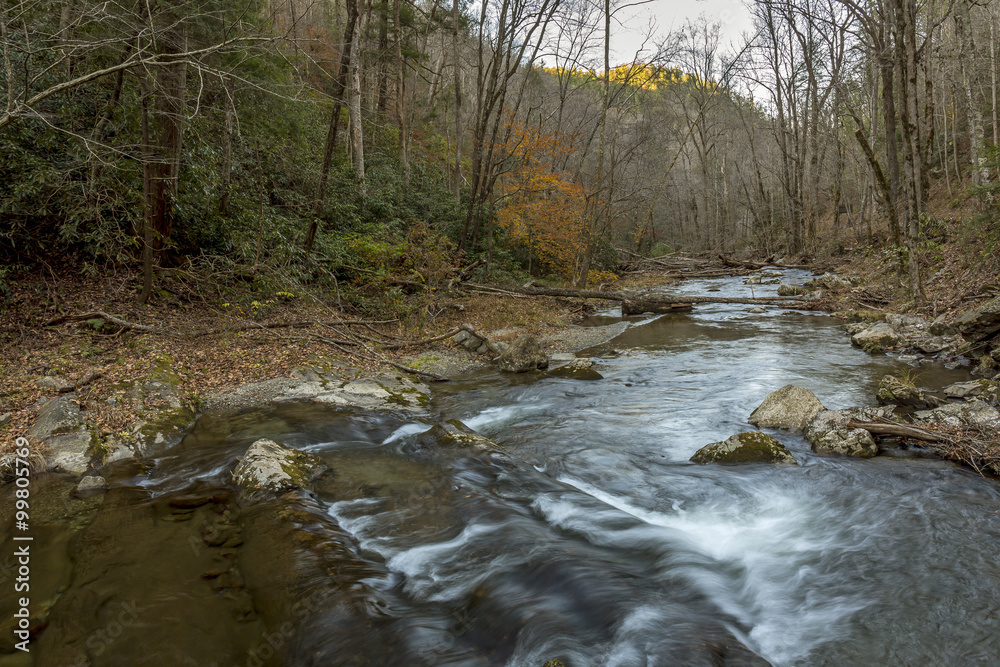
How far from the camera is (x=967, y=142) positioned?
23469 mm

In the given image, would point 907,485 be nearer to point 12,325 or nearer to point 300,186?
point 12,325

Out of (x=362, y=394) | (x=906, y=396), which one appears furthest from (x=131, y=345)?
(x=906, y=396)

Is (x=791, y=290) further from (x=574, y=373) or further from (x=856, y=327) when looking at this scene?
(x=574, y=373)

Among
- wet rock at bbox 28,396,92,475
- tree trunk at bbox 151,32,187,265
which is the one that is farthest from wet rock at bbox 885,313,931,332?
tree trunk at bbox 151,32,187,265

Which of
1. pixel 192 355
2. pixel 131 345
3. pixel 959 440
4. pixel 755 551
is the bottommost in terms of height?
pixel 755 551

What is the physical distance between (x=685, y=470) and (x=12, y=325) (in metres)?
→ 9.60

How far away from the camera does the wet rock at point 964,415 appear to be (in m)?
5.36

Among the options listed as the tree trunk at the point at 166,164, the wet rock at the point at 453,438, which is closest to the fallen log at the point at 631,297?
the tree trunk at the point at 166,164

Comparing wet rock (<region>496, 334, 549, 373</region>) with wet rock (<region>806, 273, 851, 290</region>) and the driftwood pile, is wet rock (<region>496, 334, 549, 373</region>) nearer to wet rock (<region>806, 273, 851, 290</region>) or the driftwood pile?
the driftwood pile

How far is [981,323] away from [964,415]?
12.3 feet

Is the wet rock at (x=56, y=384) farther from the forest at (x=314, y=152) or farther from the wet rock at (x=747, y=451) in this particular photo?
the wet rock at (x=747, y=451)

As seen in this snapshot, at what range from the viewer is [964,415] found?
18.5ft

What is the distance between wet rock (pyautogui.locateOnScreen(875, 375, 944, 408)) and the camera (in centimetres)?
638

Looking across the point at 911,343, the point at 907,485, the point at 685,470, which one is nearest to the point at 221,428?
the point at 685,470
